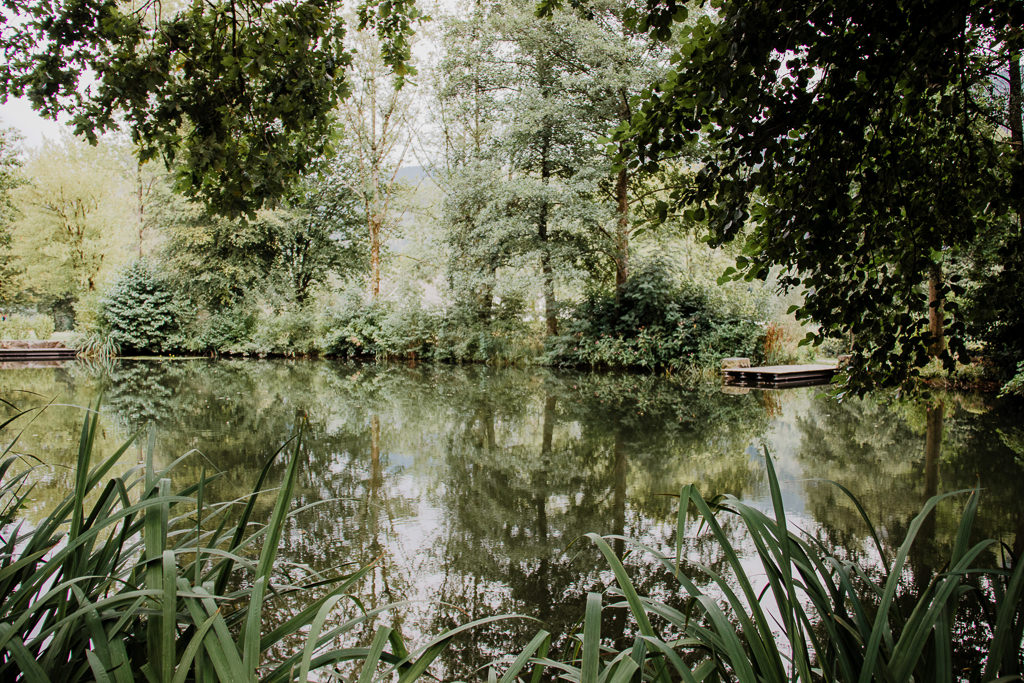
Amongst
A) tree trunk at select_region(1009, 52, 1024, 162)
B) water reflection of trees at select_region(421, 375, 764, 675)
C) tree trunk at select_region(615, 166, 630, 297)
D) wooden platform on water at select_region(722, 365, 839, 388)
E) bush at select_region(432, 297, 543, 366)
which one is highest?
tree trunk at select_region(615, 166, 630, 297)

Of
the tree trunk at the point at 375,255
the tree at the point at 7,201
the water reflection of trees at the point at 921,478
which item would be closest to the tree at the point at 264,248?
the tree trunk at the point at 375,255

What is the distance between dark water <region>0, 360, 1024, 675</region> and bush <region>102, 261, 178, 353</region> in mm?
8556

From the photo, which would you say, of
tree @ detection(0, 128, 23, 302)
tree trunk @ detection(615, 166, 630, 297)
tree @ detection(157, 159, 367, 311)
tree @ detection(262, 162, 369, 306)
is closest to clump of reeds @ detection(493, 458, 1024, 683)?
tree trunk @ detection(615, 166, 630, 297)

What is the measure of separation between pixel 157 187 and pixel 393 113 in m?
8.58

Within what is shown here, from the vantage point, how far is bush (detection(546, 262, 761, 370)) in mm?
13664

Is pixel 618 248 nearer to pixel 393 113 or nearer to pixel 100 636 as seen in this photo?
pixel 393 113

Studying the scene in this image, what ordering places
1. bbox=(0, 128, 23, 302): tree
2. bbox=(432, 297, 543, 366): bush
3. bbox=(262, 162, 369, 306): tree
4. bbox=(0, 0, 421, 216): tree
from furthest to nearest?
bbox=(262, 162, 369, 306): tree → bbox=(0, 128, 23, 302): tree → bbox=(432, 297, 543, 366): bush → bbox=(0, 0, 421, 216): tree

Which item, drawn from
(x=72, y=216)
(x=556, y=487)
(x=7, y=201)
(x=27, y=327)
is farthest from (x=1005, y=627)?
(x=72, y=216)

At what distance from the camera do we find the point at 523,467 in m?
5.32

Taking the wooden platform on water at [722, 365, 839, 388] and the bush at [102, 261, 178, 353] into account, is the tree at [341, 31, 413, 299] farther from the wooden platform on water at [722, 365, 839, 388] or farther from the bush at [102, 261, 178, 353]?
the wooden platform on water at [722, 365, 839, 388]

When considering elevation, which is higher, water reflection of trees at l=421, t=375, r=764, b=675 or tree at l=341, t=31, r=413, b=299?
tree at l=341, t=31, r=413, b=299

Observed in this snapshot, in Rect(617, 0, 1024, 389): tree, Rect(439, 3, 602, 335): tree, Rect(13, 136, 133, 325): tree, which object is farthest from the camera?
Rect(13, 136, 133, 325): tree

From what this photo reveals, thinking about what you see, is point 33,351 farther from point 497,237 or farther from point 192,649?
point 192,649

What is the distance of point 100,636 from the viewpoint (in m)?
1.10
